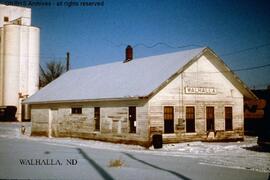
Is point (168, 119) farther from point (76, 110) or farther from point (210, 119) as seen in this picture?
point (76, 110)

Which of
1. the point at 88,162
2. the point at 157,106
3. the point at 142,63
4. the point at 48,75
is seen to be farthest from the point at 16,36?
the point at 88,162

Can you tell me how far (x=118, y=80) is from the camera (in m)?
26.0

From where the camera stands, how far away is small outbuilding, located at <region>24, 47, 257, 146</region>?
21.5 m

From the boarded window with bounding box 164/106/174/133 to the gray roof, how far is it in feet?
6.06

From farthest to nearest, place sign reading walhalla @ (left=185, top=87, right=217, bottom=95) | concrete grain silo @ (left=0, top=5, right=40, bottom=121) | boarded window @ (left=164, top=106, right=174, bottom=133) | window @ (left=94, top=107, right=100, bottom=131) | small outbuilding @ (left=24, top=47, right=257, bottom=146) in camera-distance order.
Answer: concrete grain silo @ (left=0, top=5, right=40, bottom=121)
window @ (left=94, top=107, right=100, bottom=131)
sign reading walhalla @ (left=185, top=87, right=217, bottom=95)
boarded window @ (left=164, top=106, right=174, bottom=133)
small outbuilding @ (left=24, top=47, right=257, bottom=146)

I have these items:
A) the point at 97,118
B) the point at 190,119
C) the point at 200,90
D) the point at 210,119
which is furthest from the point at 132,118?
the point at 210,119

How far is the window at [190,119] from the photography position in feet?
74.3

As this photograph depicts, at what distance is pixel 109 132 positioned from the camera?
23.6 meters

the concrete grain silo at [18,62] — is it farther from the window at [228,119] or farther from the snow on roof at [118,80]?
the window at [228,119]

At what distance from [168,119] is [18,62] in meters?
35.1

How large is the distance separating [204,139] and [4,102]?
3551cm

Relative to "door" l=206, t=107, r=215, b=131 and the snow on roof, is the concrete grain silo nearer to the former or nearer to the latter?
the snow on roof

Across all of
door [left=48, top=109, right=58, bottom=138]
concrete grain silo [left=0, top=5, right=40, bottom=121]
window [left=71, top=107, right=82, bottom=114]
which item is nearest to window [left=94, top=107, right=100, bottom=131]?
window [left=71, top=107, right=82, bottom=114]

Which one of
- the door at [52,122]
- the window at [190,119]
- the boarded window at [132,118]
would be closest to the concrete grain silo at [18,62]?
the door at [52,122]
